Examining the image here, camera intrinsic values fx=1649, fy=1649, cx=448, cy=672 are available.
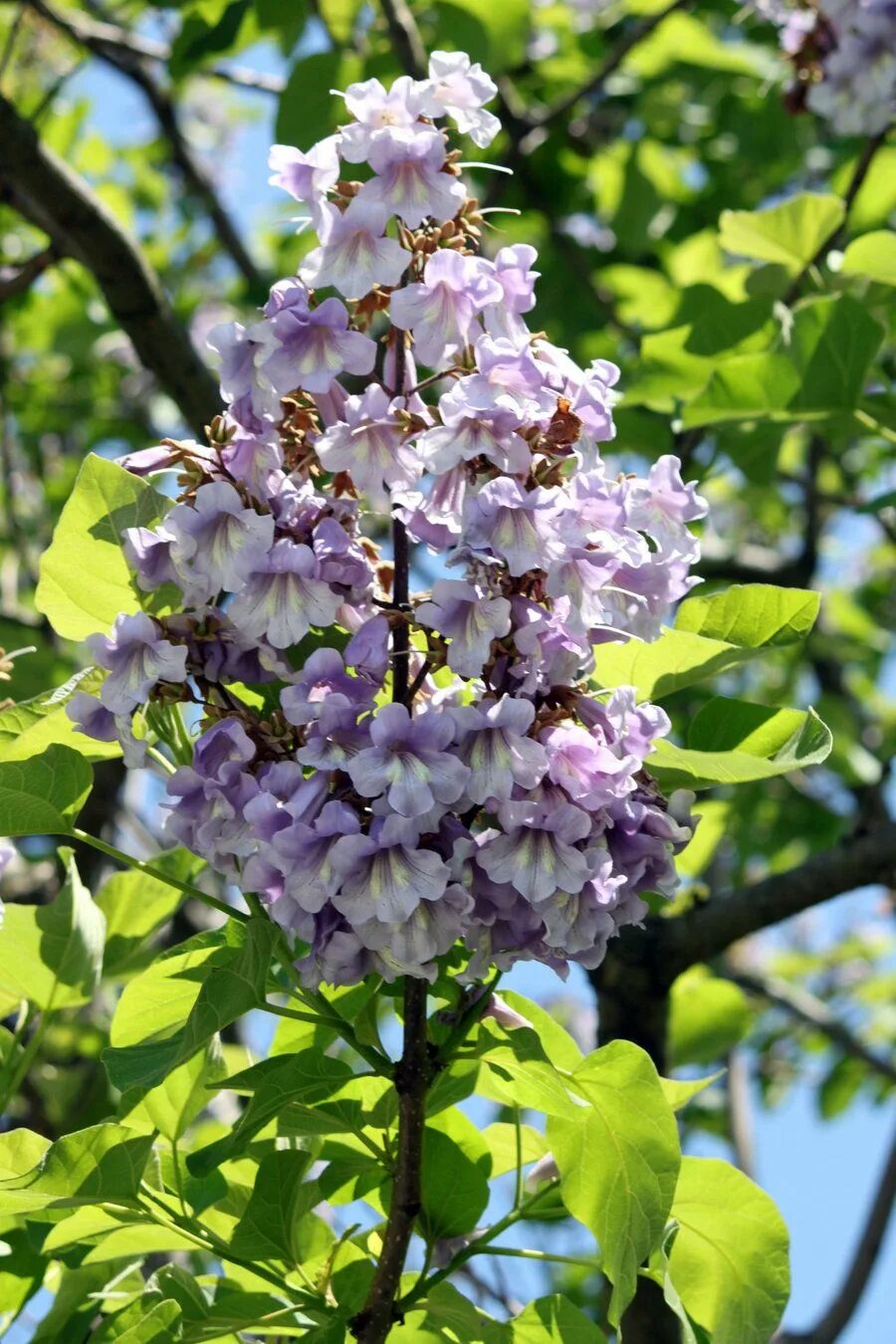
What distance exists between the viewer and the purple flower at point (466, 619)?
4.00 ft

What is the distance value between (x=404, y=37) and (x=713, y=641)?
1.85 meters

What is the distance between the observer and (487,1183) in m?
1.61

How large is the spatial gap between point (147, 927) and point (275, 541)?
860mm

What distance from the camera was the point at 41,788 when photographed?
55.7 inches

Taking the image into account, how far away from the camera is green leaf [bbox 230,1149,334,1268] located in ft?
5.03

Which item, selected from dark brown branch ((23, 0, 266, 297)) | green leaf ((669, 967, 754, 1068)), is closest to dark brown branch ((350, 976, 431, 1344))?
green leaf ((669, 967, 754, 1068))

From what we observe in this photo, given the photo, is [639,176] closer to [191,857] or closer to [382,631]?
[191,857]

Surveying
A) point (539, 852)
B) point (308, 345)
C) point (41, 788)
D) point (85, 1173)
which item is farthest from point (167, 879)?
point (308, 345)

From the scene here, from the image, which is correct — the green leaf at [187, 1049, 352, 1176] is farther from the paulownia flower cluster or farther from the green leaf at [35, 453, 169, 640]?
the green leaf at [35, 453, 169, 640]

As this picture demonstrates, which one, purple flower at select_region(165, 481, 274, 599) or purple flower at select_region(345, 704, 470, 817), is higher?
purple flower at select_region(165, 481, 274, 599)

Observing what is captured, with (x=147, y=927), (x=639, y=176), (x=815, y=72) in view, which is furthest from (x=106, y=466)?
(x=639, y=176)

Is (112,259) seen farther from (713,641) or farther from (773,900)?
(713,641)

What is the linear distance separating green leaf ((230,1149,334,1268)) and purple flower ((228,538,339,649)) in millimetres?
548

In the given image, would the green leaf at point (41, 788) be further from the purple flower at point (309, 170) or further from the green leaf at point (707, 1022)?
the green leaf at point (707, 1022)
